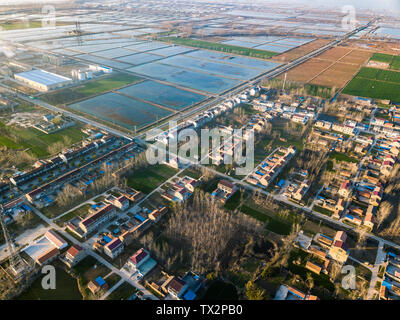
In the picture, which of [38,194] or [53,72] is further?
[53,72]

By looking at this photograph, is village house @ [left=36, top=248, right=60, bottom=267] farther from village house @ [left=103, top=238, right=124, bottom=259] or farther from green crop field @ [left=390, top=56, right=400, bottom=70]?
green crop field @ [left=390, top=56, right=400, bottom=70]

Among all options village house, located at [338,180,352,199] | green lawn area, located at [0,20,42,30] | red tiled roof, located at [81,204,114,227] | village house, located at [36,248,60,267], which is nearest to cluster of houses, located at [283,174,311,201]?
village house, located at [338,180,352,199]

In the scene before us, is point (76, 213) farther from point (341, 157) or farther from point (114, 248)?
Result: point (341, 157)

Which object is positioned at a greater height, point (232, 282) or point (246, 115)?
point (246, 115)

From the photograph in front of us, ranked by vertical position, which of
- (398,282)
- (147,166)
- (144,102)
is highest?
(144,102)

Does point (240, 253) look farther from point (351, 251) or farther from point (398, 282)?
point (398, 282)
